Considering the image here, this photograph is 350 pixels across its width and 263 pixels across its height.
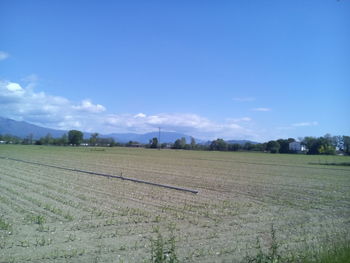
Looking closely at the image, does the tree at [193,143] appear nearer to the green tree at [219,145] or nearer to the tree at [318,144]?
the green tree at [219,145]

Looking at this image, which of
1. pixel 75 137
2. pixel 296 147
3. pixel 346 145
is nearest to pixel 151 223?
pixel 346 145

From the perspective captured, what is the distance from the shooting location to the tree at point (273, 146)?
13351cm

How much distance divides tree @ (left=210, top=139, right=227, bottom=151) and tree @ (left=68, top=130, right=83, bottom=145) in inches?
3002

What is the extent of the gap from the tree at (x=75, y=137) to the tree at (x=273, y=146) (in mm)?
104223

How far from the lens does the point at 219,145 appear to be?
508 ft

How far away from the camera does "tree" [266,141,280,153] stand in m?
134

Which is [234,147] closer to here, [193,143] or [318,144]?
[193,143]

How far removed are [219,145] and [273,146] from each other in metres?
28.5

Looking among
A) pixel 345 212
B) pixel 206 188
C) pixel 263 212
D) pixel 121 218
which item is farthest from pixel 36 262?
pixel 206 188

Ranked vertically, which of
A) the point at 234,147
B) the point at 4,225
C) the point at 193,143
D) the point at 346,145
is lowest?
the point at 4,225

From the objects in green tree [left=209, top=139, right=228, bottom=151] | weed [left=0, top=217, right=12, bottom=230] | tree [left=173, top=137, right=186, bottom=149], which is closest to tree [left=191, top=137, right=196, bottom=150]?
tree [left=173, top=137, right=186, bottom=149]

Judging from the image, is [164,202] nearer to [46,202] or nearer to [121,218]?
[121,218]

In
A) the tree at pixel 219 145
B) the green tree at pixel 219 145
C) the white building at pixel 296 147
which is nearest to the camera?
the white building at pixel 296 147

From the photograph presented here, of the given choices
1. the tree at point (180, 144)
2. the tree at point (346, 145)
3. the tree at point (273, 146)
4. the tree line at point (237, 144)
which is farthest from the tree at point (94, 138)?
the tree at point (346, 145)
